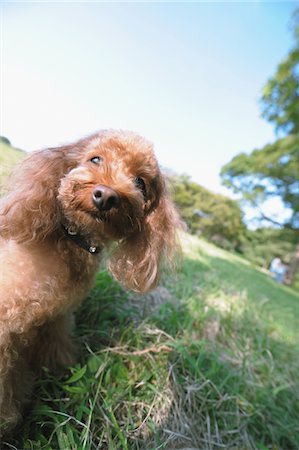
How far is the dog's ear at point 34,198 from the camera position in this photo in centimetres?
154

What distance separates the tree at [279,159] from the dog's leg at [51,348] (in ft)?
37.3

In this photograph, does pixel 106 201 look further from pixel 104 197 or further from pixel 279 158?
pixel 279 158

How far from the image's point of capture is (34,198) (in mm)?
1566

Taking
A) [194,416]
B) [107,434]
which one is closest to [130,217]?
[107,434]

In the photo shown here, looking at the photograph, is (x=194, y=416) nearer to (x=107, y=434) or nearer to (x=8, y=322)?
(x=107, y=434)

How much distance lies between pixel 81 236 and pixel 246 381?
1.60 meters

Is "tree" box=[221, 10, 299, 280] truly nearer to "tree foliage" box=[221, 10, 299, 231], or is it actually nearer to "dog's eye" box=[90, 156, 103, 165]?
"tree foliage" box=[221, 10, 299, 231]

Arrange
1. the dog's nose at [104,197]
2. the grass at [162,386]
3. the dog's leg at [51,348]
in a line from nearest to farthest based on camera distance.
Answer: the dog's nose at [104,197] → the grass at [162,386] → the dog's leg at [51,348]

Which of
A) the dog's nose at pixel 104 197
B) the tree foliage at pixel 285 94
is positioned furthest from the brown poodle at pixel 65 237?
the tree foliage at pixel 285 94

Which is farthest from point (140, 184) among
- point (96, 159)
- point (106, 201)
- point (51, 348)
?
point (51, 348)

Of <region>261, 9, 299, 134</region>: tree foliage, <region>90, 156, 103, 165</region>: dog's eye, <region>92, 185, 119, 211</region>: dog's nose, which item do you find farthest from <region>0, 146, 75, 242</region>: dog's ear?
<region>261, 9, 299, 134</region>: tree foliage

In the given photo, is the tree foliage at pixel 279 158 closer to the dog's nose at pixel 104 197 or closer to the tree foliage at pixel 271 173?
the tree foliage at pixel 271 173

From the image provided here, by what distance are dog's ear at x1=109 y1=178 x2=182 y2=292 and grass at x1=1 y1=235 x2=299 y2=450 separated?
20.9 inches

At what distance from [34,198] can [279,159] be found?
14.6m
